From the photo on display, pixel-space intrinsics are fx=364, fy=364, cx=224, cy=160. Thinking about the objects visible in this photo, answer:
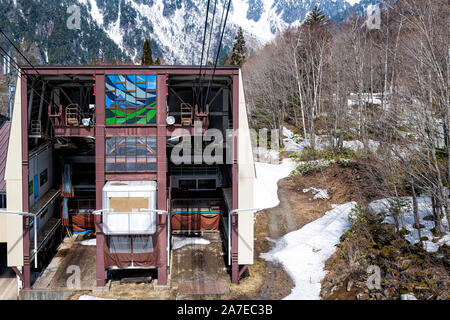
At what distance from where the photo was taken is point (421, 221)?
58.0 ft

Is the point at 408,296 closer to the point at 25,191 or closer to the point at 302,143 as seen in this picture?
the point at 25,191

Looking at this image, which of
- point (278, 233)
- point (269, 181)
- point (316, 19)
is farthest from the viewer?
point (316, 19)

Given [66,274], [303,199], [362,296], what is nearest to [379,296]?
[362,296]

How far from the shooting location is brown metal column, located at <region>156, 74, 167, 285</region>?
16.9 metres

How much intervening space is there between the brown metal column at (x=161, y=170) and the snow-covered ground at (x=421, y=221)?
11.3 meters

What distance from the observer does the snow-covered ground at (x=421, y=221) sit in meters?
15.6

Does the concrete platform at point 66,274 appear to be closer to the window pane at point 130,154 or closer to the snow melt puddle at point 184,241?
the snow melt puddle at point 184,241

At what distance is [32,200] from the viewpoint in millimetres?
18344

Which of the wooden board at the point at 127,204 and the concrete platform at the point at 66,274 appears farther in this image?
the concrete platform at the point at 66,274

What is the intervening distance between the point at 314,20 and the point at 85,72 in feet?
131

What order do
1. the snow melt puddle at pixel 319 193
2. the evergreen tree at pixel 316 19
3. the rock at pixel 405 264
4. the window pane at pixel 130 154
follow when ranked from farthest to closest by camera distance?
the evergreen tree at pixel 316 19
the snow melt puddle at pixel 319 193
the window pane at pixel 130 154
the rock at pixel 405 264

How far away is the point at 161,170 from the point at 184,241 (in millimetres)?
6983

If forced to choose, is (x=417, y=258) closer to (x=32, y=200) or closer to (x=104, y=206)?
(x=104, y=206)

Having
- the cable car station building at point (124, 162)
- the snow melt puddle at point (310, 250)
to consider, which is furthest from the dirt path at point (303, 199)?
the cable car station building at point (124, 162)
